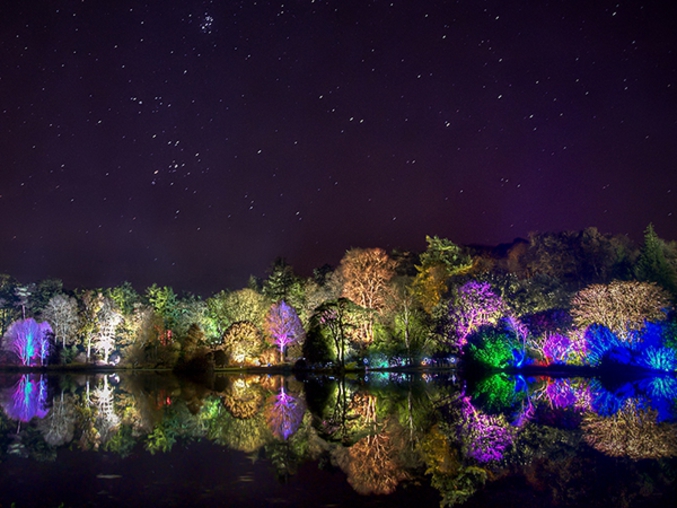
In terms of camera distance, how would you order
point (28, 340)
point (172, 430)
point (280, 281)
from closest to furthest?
point (172, 430) → point (28, 340) → point (280, 281)

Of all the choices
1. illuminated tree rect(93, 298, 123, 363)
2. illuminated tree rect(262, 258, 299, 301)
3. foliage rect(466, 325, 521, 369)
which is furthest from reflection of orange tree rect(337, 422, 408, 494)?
illuminated tree rect(93, 298, 123, 363)

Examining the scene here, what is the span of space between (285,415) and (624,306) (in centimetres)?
2483

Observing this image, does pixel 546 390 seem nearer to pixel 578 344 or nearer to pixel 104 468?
pixel 578 344

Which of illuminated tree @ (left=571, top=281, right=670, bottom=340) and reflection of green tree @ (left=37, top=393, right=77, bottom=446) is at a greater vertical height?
illuminated tree @ (left=571, top=281, right=670, bottom=340)

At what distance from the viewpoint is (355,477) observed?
31.4ft

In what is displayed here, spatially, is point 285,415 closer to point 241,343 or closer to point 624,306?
point 624,306

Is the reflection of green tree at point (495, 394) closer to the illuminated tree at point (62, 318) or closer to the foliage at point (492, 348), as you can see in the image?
the foliage at point (492, 348)

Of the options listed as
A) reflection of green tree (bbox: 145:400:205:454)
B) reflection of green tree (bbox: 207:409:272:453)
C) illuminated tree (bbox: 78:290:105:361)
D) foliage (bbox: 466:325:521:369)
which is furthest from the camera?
illuminated tree (bbox: 78:290:105:361)

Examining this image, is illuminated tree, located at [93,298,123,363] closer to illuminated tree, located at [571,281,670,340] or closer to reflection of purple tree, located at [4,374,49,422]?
reflection of purple tree, located at [4,374,49,422]

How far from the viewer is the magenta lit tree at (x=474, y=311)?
3825 cm

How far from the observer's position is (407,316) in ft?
140

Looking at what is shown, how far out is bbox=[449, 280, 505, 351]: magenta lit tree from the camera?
38250mm

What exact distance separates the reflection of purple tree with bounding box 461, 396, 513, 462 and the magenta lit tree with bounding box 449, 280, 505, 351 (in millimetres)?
21655

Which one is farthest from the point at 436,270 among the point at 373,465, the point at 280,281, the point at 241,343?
the point at 373,465
